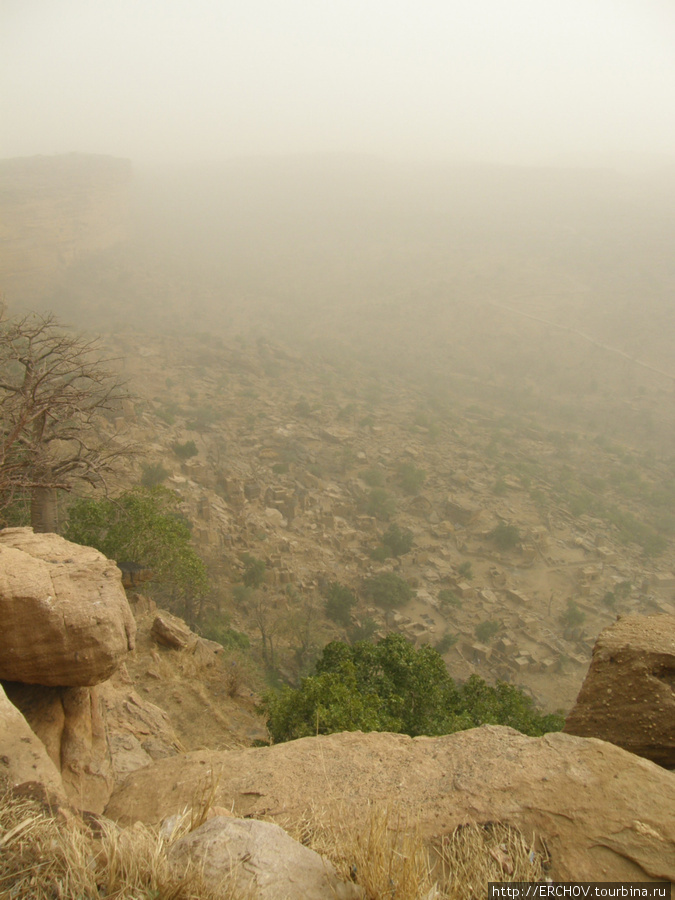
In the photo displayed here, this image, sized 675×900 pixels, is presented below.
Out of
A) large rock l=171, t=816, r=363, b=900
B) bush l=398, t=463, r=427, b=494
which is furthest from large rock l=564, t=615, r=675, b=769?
bush l=398, t=463, r=427, b=494

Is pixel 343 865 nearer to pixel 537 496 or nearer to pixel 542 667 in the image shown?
pixel 542 667

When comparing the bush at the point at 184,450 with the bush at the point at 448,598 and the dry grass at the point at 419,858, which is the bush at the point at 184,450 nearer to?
the bush at the point at 448,598

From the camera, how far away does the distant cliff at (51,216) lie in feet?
127

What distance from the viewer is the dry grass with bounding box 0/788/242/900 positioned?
6.66ft

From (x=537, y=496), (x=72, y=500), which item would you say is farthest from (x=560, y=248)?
(x=72, y=500)

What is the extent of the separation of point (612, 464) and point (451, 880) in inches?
1169

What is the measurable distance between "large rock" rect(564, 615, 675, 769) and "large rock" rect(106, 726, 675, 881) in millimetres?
421

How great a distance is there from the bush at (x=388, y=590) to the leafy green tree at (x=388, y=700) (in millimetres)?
7725

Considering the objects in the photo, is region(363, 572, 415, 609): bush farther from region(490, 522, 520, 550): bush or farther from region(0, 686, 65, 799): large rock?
region(0, 686, 65, 799): large rock

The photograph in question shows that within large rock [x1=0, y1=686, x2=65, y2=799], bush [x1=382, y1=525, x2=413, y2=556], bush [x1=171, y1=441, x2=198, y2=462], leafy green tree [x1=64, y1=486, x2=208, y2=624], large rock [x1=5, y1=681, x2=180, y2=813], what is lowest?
bush [x1=382, y1=525, x2=413, y2=556]

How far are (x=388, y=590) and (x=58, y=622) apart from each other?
44.4 ft

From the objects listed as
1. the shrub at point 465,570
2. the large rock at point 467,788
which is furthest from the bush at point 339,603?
the large rock at point 467,788

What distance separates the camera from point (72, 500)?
530 inches

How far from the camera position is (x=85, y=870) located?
208cm
